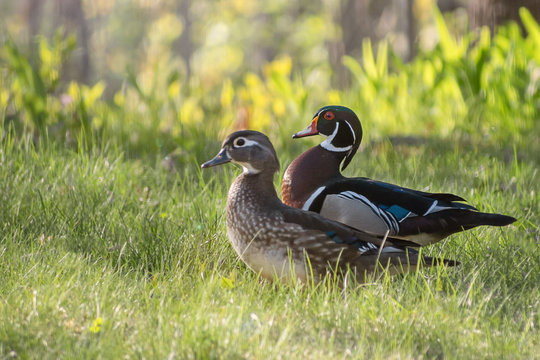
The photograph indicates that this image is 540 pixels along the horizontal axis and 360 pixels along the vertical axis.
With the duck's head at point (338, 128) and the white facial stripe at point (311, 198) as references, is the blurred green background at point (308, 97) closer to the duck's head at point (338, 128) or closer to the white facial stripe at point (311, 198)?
the duck's head at point (338, 128)

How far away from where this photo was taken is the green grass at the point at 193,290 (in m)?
2.44

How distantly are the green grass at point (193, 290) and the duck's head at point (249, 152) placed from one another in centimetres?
51

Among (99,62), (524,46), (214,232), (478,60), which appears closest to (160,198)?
(214,232)

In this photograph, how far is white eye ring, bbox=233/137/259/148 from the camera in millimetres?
3232

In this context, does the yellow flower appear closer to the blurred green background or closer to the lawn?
the lawn

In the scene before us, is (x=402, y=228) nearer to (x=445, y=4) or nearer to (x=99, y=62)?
(x=445, y=4)

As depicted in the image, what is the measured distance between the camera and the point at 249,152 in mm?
3234

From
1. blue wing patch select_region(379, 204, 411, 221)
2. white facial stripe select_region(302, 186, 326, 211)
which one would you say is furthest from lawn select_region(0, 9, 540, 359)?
white facial stripe select_region(302, 186, 326, 211)

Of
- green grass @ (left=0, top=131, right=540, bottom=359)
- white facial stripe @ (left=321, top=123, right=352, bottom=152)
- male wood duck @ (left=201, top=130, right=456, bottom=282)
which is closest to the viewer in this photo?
green grass @ (left=0, top=131, right=540, bottom=359)

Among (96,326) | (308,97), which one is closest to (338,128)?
(96,326)

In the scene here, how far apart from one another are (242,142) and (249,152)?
0.06 meters

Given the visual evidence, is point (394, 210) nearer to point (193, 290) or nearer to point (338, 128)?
point (338, 128)

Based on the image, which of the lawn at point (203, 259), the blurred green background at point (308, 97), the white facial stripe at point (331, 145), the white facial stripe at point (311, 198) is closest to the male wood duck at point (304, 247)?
the lawn at point (203, 259)

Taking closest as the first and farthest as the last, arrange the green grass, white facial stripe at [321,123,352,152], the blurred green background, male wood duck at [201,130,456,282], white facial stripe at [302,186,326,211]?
the green grass, male wood duck at [201,130,456,282], white facial stripe at [302,186,326,211], white facial stripe at [321,123,352,152], the blurred green background
